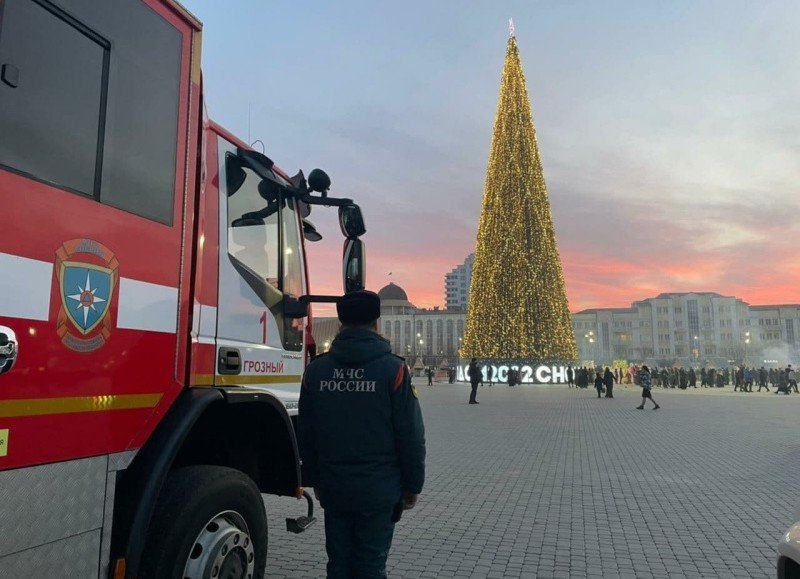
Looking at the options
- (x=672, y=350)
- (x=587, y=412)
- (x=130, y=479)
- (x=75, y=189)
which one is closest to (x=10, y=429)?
(x=130, y=479)

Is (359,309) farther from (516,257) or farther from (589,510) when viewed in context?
(516,257)

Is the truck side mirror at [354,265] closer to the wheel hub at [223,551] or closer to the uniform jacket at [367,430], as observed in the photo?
the uniform jacket at [367,430]

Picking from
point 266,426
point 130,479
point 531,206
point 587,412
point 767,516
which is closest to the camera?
point 130,479

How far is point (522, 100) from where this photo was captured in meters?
41.3

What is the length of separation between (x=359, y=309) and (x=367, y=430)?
0.56m

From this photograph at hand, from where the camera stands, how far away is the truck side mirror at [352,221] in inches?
152

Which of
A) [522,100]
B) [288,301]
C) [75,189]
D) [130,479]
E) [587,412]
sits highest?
[522,100]

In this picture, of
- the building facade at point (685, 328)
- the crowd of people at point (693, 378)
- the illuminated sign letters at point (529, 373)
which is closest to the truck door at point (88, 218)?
the crowd of people at point (693, 378)

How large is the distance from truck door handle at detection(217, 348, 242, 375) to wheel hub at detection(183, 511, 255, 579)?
701mm

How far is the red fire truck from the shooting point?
Answer: 6.55 feet

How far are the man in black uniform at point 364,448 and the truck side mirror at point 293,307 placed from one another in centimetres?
116

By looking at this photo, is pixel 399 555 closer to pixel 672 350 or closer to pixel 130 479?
pixel 130 479

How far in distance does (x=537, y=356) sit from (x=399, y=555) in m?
37.8

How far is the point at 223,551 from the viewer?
9.39 ft
